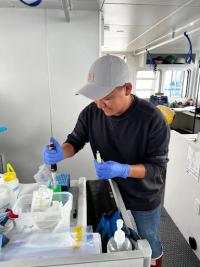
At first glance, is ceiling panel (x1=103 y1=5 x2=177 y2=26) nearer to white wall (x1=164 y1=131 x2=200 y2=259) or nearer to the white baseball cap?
the white baseball cap

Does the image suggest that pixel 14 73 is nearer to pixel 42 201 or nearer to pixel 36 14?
pixel 36 14

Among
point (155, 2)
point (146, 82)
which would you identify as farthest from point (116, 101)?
point (146, 82)

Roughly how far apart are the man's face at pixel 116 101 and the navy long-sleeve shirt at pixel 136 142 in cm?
6

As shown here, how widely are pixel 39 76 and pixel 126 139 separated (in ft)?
4.33

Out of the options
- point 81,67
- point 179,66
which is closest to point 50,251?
point 81,67

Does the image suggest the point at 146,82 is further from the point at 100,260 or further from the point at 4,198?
the point at 100,260

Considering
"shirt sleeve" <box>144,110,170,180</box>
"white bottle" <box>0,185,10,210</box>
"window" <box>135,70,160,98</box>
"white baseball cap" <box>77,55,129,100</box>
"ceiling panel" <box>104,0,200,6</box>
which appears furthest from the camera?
"window" <box>135,70,160,98</box>

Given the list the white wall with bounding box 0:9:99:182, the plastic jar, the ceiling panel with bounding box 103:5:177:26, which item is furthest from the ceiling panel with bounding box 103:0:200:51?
the plastic jar

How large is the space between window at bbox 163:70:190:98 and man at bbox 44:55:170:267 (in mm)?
6309

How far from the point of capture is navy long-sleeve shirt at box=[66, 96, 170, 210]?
3.91 feet

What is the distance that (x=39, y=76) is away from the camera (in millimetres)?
2145

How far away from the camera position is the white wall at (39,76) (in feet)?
6.67

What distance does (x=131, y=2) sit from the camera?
72.1 inches

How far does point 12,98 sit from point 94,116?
120 cm
